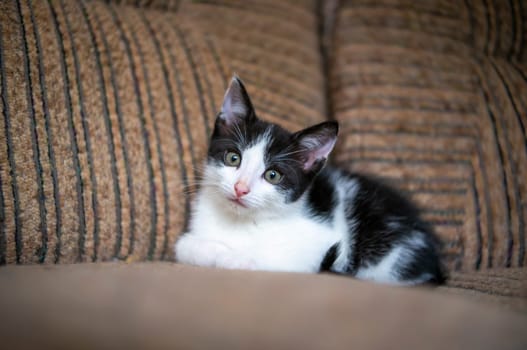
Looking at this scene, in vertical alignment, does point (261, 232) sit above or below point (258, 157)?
below

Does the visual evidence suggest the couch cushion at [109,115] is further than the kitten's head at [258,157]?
No

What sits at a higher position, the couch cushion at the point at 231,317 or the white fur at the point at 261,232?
the couch cushion at the point at 231,317

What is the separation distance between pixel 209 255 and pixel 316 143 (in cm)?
44

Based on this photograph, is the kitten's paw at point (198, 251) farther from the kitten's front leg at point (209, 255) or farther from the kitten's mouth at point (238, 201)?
the kitten's mouth at point (238, 201)

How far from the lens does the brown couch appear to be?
52cm

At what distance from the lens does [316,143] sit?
44.2 inches

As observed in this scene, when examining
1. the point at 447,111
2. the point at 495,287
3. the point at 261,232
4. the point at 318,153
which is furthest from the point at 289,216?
the point at 447,111

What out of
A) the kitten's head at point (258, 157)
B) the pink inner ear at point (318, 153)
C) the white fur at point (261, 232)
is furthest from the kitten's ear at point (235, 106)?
the pink inner ear at point (318, 153)

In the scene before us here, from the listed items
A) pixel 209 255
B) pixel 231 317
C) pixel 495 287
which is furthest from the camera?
pixel 209 255

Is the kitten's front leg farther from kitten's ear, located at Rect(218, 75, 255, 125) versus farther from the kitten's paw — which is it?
kitten's ear, located at Rect(218, 75, 255, 125)

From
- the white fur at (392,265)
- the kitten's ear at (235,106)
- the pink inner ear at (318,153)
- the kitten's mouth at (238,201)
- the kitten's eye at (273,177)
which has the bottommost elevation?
the white fur at (392,265)

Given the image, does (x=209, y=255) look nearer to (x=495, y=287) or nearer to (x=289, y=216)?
(x=289, y=216)

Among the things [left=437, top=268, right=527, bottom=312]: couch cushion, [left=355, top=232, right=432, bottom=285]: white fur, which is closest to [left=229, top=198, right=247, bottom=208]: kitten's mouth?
[left=355, top=232, right=432, bottom=285]: white fur

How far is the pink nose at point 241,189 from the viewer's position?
1024 millimetres
